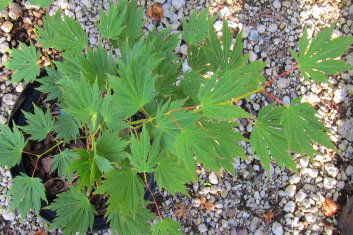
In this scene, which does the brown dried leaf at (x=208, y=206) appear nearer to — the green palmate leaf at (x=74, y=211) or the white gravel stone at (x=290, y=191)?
the white gravel stone at (x=290, y=191)

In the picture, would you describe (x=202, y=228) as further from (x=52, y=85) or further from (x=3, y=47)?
(x=3, y=47)

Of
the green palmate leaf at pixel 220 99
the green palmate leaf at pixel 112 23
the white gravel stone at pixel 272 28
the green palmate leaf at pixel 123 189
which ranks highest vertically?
the white gravel stone at pixel 272 28

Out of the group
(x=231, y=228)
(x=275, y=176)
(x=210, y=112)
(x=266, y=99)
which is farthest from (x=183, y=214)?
(x=210, y=112)

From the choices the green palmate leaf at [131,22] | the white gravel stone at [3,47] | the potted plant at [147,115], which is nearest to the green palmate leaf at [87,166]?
the potted plant at [147,115]

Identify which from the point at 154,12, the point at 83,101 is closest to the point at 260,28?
the point at 154,12

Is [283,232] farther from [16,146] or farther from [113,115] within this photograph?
[16,146]

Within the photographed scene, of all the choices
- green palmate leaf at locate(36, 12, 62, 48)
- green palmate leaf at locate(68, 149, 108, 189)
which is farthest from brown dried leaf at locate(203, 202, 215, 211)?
green palmate leaf at locate(36, 12, 62, 48)

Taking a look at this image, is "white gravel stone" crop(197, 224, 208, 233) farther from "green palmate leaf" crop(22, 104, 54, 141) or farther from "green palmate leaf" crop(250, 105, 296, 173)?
"green palmate leaf" crop(22, 104, 54, 141)
